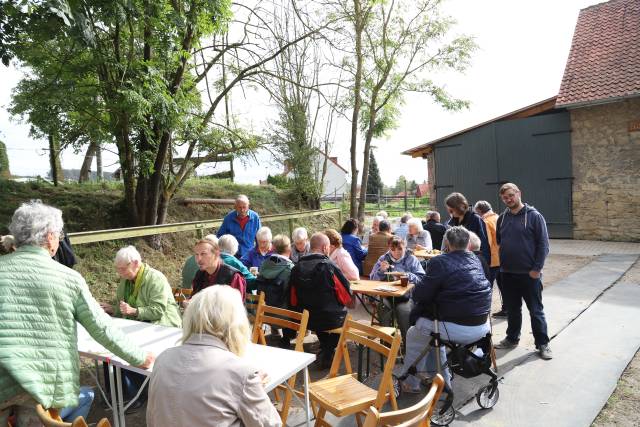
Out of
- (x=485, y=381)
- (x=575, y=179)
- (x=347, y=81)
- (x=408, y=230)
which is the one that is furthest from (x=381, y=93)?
(x=485, y=381)

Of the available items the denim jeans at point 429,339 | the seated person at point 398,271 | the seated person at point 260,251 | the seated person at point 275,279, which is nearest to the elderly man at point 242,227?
the seated person at point 260,251

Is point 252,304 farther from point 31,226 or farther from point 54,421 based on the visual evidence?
point 54,421

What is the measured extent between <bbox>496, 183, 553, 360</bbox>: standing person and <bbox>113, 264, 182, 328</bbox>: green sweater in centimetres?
334

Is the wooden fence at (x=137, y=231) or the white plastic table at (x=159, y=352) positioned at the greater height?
the wooden fence at (x=137, y=231)

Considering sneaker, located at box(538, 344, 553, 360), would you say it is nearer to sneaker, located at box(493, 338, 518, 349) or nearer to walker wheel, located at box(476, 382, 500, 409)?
sneaker, located at box(493, 338, 518, 349)

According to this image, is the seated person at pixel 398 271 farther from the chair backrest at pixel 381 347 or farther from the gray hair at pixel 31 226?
the gray hair at pixel 31 226

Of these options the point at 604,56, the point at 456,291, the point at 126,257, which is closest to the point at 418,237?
the point at 456,291

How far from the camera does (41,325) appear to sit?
2.09 m

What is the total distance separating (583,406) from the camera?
3.39 m

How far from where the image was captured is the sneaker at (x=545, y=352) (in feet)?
14.2

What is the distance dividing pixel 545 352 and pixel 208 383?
3859 millimetres

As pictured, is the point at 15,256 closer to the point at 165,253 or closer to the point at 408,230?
the point at 408,230

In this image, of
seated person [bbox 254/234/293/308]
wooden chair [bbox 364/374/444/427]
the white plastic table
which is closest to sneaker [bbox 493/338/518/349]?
seated person [bbox 254/234/293/308]

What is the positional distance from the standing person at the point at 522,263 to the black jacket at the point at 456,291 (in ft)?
4.11
